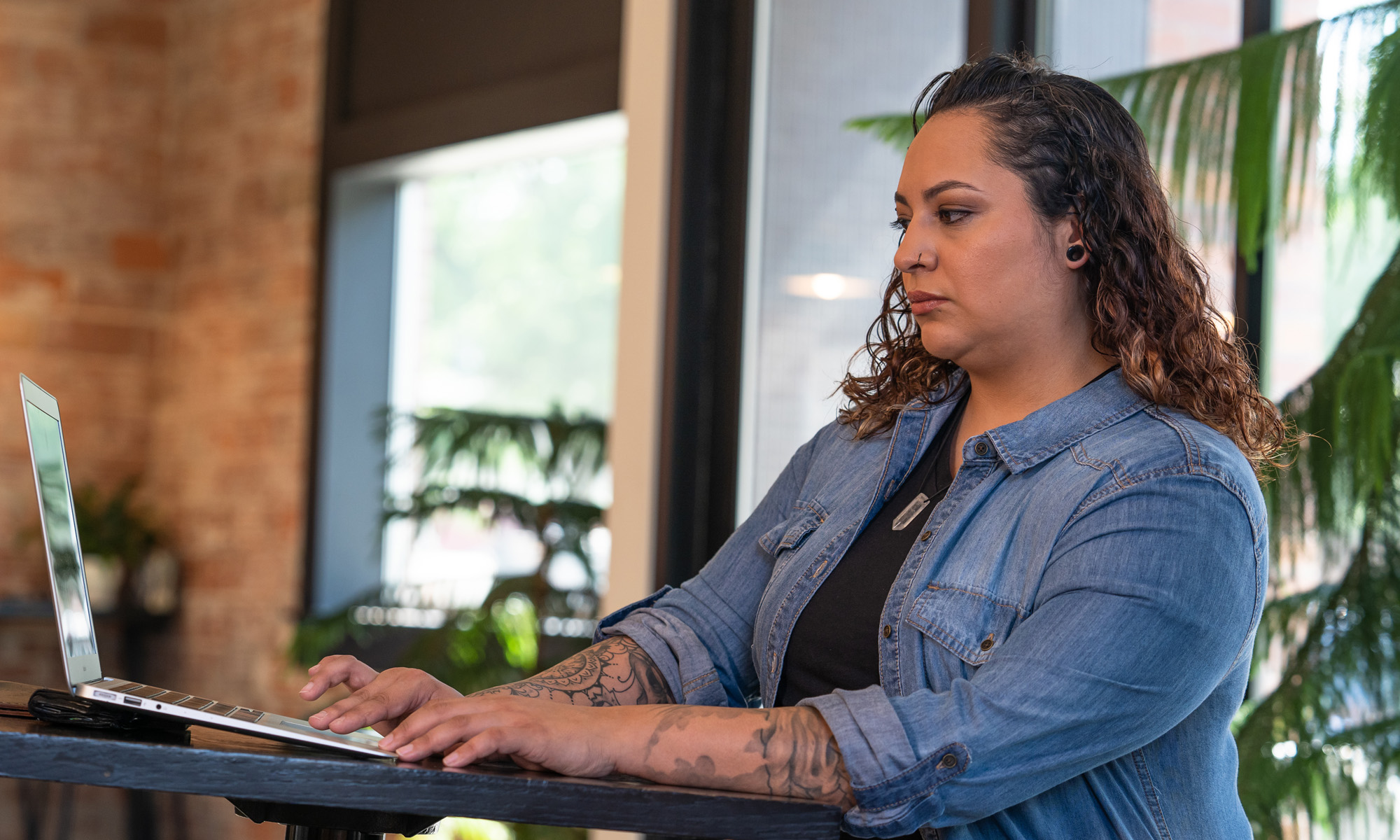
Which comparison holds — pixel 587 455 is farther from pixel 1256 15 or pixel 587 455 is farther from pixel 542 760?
pixel 542 760

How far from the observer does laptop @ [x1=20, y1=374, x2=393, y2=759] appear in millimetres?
988

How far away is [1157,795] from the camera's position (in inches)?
48.1

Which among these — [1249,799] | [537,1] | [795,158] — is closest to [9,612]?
[537,1]

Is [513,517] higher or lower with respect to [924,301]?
lower

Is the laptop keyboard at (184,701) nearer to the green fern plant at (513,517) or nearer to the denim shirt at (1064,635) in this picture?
the denim shirt at (1064,635)

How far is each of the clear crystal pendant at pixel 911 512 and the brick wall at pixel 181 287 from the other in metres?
3.67

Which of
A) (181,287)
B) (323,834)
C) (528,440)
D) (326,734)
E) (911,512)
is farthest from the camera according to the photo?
(181,287)

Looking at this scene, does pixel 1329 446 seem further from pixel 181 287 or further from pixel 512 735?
pixel 181 287

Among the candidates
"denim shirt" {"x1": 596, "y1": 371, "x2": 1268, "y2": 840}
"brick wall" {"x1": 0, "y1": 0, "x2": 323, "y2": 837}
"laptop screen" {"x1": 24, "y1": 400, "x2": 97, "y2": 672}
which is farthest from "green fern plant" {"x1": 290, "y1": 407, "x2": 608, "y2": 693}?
"laptop screen" {"x1": 24, "y1": 400, "x2": 97, "y2": 672}

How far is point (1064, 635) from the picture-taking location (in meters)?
1.12

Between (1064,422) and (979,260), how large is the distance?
173mm

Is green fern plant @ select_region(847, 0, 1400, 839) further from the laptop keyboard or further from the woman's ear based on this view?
the laptop keyboard

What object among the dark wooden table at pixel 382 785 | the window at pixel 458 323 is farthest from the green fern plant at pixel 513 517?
the dark wooden table at pixel 382 785

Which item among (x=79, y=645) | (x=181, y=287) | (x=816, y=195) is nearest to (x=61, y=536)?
(x=79, y=645)
